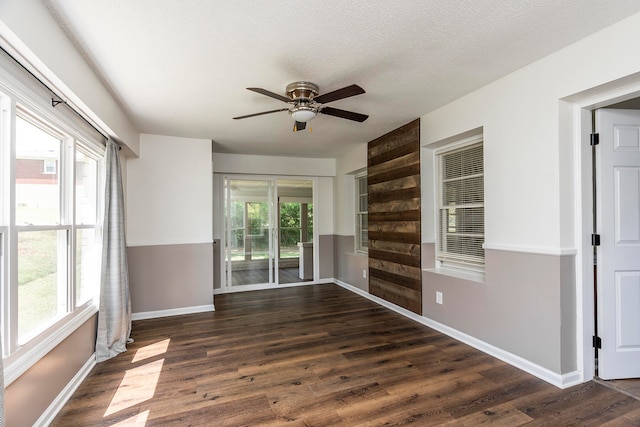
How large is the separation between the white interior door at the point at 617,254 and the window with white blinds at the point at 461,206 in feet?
3.12

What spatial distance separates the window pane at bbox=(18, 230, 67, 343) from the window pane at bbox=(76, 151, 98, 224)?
47 cm

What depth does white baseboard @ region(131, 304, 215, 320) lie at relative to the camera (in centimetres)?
402

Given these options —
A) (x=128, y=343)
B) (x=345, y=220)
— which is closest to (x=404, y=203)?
(x=345, y=220)

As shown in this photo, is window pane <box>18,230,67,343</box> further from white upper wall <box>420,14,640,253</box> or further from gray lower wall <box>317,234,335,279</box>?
gray lower wall <box>317,234,335,279</box>

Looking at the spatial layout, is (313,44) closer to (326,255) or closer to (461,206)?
(461,206)

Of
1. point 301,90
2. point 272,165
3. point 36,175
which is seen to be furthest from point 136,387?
point 272,165

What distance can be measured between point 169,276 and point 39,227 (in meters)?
2.33

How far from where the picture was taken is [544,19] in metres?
1.85

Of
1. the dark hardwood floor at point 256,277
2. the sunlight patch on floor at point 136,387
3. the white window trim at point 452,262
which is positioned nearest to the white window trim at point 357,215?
the dark hardwood floor at point 256,277

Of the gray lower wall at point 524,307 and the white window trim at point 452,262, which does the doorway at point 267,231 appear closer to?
the white window trim at point 452,262

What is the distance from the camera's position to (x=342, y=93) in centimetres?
229

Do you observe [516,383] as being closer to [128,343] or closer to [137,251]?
[128,343]

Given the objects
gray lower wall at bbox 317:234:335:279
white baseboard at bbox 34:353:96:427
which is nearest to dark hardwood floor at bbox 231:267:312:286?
gray lower wall at bbox 317:234:335:279

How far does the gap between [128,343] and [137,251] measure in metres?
1.27
